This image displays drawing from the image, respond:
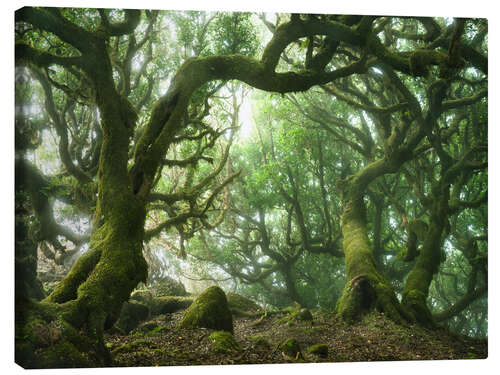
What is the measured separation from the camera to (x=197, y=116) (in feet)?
25.0

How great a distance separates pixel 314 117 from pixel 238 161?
75.0 inches

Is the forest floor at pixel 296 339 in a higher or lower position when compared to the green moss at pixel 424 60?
lower

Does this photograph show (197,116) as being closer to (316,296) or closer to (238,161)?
(238,161)

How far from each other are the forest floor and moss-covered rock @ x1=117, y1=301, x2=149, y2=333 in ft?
1.07

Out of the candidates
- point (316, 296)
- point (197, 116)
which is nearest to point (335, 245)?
point (316, 296)

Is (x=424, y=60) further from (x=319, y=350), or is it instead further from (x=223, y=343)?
(x=223, y=343)

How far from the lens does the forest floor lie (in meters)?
4.96

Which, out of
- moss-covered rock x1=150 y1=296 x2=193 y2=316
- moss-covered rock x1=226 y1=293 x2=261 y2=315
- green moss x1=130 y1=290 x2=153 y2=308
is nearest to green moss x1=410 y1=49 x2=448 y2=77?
moss-covered rock x1=226 y1=293 x2=261 y2=315

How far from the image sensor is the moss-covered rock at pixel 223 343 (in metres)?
5.13

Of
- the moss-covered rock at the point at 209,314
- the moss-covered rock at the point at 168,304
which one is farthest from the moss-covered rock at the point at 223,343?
the moss-covered rock at the point at 168,304

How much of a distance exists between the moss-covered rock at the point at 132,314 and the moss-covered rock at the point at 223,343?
1657 millimetres

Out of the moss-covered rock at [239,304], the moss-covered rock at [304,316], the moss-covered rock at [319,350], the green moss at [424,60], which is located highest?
the green moss at [424,60]

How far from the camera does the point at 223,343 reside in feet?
17.2

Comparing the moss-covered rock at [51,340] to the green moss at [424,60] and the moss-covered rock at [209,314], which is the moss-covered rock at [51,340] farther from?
the green moss at [424,60]
